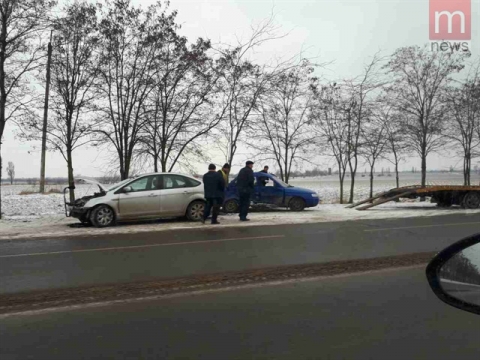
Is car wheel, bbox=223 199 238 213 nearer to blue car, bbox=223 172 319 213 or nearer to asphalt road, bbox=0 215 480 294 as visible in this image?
blue car, bbox=223 172 319 213

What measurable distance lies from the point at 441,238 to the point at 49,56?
12728 mm

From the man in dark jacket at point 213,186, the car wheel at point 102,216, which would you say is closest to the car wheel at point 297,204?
the man in dark jacket at point 213,186

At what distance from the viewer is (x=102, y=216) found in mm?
12797

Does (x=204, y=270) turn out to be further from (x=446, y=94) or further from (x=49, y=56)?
(x=446, y=94)

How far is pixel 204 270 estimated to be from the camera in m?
7.16

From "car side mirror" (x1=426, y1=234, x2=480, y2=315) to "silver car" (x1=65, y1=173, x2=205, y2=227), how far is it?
36.8ft

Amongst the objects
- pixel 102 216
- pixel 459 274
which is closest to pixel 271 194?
pixel 102 216

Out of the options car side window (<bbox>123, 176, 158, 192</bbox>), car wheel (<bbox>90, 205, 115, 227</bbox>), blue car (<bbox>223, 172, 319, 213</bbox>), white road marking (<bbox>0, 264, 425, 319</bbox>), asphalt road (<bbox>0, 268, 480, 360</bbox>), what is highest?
car side window (<bbox>123, 176, 158, 192</bbox>)

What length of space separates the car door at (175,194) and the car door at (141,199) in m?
0.18

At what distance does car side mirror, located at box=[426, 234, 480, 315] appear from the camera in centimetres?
244

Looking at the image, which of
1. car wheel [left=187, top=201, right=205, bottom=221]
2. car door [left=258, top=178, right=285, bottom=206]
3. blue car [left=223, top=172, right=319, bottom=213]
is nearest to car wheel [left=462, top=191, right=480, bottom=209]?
blue car [left=223, top=172, right=319, bottom=213]

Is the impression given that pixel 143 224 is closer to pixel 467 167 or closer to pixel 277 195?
pixel 277 195

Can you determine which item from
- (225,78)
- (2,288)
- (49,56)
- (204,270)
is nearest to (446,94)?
(225,78)

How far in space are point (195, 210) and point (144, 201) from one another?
164cm
